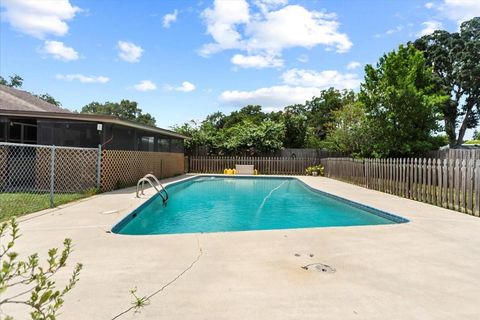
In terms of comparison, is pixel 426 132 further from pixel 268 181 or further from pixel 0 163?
pixel 0 163

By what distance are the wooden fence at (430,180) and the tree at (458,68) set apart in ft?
56.9

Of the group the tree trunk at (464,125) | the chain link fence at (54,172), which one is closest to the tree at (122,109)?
the tree trunk at (464,125)

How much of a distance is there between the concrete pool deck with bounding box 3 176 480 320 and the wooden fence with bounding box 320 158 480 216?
178 centimetres

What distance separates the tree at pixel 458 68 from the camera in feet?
79.1

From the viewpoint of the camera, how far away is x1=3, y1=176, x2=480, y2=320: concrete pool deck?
2.55 metres

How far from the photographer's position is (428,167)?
327 inches

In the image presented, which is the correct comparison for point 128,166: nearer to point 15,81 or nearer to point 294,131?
point 294,131

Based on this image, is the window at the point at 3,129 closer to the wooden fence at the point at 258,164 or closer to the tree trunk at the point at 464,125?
the wooden fence at the point at 258,164

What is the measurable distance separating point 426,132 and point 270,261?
11654 millimetres

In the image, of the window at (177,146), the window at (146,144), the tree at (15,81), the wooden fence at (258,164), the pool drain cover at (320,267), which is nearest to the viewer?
the pool drain cover at (320,267)

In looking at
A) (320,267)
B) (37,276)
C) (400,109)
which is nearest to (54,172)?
(320,267)

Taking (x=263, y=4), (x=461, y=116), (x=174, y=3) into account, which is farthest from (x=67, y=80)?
(x=461, y=116)

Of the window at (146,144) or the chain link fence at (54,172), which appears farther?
the window at (146,144)

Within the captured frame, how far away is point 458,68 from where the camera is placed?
24766 mm
